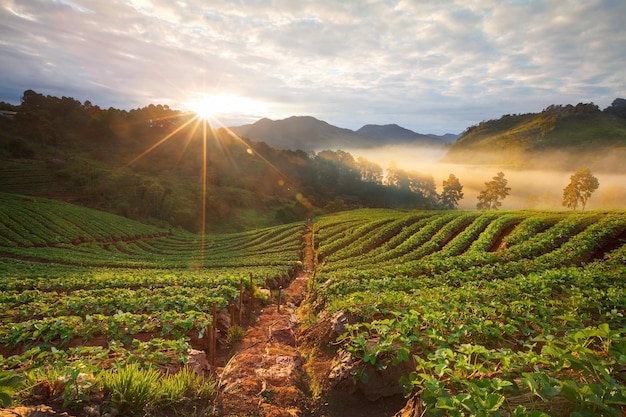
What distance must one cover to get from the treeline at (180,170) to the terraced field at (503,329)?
78.5 m

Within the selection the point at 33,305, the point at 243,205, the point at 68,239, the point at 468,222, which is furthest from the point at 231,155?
the point at 33,305

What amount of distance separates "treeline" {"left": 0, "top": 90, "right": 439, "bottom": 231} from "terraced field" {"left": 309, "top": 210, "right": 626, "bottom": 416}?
3091 inches

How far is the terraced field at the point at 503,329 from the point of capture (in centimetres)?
411

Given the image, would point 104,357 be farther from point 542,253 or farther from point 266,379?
point 542,253

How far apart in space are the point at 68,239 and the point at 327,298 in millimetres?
45375

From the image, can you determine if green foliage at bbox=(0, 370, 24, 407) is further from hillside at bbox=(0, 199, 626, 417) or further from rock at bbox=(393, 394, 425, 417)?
rock at bbox=(393, 394, 425, 417)

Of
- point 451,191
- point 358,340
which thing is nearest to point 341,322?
point 358,340

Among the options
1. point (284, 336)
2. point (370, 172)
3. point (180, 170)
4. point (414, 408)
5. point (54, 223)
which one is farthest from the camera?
point (370, 172)

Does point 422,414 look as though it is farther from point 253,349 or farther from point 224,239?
point 224,239

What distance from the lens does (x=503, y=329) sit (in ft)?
23.7

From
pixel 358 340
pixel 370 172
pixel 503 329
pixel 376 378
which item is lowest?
pixel 376 378

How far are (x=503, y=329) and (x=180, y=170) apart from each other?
137400 mm

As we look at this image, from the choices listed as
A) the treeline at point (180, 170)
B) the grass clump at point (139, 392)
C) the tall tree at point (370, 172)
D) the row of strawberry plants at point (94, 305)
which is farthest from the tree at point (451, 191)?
the grass clump at point (139, 392)

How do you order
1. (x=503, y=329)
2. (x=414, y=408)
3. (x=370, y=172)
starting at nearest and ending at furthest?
(x=414, y=408) → (x=503, y=329) → (x=370, y=172)
